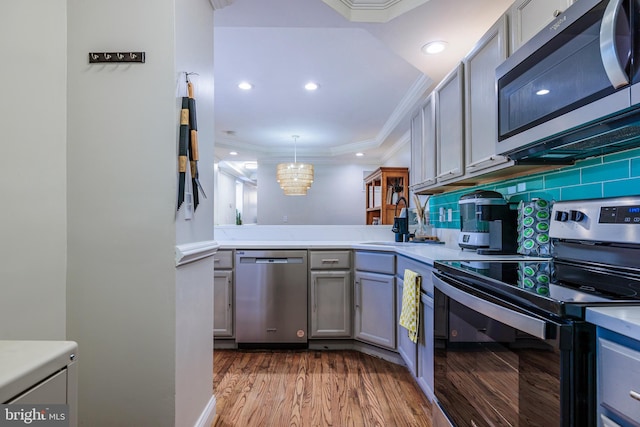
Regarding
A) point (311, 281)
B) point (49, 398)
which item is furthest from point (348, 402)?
point (49, 398)

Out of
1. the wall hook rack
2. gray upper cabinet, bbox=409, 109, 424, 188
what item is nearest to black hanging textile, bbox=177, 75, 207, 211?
the wall hook rack

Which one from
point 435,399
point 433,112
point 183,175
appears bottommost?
point 435,399

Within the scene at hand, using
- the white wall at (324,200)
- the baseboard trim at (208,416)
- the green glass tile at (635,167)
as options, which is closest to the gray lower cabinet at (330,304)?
the baseboard trim at (208,416)

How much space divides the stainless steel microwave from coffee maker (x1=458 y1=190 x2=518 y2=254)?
1.21ft

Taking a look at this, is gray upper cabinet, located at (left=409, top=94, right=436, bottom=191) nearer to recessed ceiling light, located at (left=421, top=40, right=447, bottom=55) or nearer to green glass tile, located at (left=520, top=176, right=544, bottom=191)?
recessed ceiling light, located at (left=421, top=40, right=447, bottom=55)

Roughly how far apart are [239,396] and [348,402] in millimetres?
691

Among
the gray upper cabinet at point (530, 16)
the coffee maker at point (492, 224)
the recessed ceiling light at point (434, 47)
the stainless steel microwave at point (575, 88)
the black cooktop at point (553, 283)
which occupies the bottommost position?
the black cooktop at point (553, 283)

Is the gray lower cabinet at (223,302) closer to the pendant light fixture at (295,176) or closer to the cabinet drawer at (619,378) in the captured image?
the pendant light fixture at (295,176)

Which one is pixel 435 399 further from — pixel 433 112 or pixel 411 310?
pixel 433 112

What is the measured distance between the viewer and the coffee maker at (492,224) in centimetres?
189

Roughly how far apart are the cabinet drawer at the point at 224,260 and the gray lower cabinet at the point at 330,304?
0.73m

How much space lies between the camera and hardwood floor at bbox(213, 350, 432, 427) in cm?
184

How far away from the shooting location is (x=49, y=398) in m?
0.68

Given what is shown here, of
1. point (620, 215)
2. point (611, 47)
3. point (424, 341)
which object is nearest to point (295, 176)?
point (424, 341)
